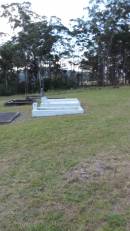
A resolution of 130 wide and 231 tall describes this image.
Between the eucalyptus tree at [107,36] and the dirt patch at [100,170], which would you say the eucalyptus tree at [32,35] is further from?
the dirt patch at [100,170]

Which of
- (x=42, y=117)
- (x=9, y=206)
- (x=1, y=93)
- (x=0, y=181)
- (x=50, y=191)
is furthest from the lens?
(x=1, y=93)

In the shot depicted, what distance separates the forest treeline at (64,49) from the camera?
22.2m

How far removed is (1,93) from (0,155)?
661 inches

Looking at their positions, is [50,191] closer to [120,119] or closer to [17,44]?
[120,119]

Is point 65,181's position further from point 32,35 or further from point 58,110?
point 32,35

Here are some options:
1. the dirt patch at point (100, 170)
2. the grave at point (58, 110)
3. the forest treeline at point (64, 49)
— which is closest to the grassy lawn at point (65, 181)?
the dirt patch at point (100, 170)

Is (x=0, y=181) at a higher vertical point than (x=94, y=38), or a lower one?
lower

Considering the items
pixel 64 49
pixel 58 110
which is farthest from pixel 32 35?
pixel 58 110

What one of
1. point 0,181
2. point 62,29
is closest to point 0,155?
point 0,181

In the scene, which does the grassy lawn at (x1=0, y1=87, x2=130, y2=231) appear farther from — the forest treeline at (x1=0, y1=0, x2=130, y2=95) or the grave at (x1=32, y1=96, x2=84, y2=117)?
the forest treeline at (x1=0, y1=0, x2=130, y2=95)

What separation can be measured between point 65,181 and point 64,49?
68.4 ft

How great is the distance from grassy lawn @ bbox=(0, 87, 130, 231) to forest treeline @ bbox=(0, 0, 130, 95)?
53.7 ft

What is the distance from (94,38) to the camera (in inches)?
944

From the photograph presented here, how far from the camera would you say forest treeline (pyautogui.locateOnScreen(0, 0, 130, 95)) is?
72.7ft
